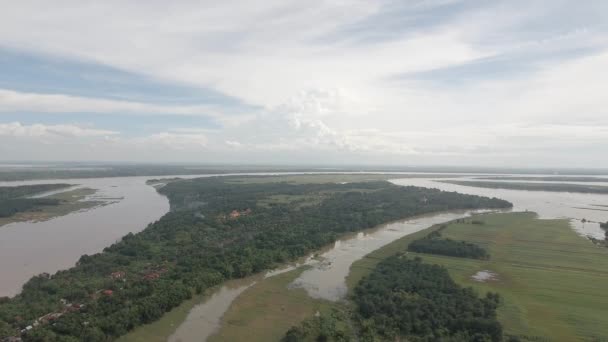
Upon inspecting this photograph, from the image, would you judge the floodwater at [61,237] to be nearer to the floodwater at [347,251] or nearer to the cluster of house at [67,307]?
the cluster of house at [67,307]

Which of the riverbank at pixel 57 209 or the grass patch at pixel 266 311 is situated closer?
the grass patch at pixel 266 311

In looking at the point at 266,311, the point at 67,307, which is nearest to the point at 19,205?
the point at 67,307

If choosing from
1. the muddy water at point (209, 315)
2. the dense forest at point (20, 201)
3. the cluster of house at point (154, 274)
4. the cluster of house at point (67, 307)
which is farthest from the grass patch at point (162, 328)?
the dense forest at point (20, 201)

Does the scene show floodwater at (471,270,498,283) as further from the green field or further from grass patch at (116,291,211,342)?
grass patch at (116,291,211,342)

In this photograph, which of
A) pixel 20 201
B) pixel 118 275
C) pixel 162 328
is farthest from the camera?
pixel 20 201

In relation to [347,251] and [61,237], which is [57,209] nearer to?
[61,237]

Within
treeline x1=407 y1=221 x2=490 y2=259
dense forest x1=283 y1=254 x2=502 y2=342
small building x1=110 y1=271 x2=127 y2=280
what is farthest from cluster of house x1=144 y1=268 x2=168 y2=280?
treeline x1=407 y1=221 x2=490 y2=259
